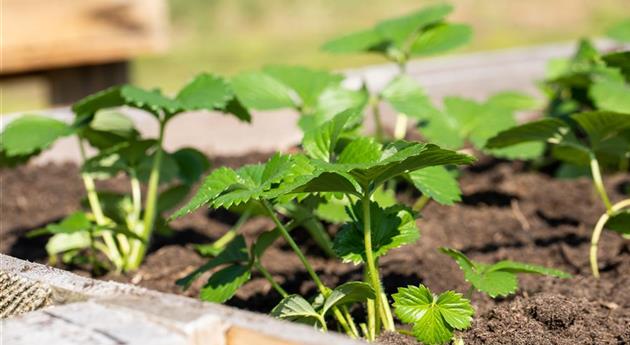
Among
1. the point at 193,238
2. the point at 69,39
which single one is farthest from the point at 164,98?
the point at 69,39

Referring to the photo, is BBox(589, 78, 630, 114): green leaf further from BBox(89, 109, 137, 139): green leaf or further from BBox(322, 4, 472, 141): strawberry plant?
BBox(89, 109, 137, 139): green leaf

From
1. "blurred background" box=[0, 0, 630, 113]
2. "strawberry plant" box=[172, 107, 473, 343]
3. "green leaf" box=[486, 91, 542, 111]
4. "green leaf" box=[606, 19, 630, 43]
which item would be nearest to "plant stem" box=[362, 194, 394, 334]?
"strawberry plant" box=[172, 107, 473, 343]

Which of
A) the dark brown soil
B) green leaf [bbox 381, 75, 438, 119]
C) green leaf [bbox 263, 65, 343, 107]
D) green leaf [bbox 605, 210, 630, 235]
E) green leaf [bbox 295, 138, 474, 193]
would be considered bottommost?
the dark brown soil

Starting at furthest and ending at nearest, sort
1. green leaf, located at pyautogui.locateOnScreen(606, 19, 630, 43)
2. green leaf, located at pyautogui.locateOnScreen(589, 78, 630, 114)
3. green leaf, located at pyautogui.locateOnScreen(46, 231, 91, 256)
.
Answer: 1. green leaf, located at pyautogui.locateOnScreen(606, 19, 630, 43)
2. green leaf, located at pyautogui.locateOnScreen(589, 78, 630, 114)
3. green leaf, located at pyautogui.locateOnScreen(46, 231, 91, 256)

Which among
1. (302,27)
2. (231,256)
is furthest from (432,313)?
(302,27)

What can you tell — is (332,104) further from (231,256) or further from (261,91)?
(231,256)

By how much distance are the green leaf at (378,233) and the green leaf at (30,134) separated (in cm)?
65

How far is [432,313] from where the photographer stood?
1320 mm

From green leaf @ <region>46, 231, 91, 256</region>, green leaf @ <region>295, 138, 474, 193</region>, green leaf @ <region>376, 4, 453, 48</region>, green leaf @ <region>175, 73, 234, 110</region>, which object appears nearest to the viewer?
green leaf @ <region>295, 138, 474, 193</region>

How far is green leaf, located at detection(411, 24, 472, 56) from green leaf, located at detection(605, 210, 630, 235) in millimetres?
545

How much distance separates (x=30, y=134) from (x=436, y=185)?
785 millimetres

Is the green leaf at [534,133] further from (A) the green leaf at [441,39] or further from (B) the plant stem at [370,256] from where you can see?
(B) the plant stem at [370,256]

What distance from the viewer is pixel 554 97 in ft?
9.28

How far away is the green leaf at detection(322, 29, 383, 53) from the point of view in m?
2.19
